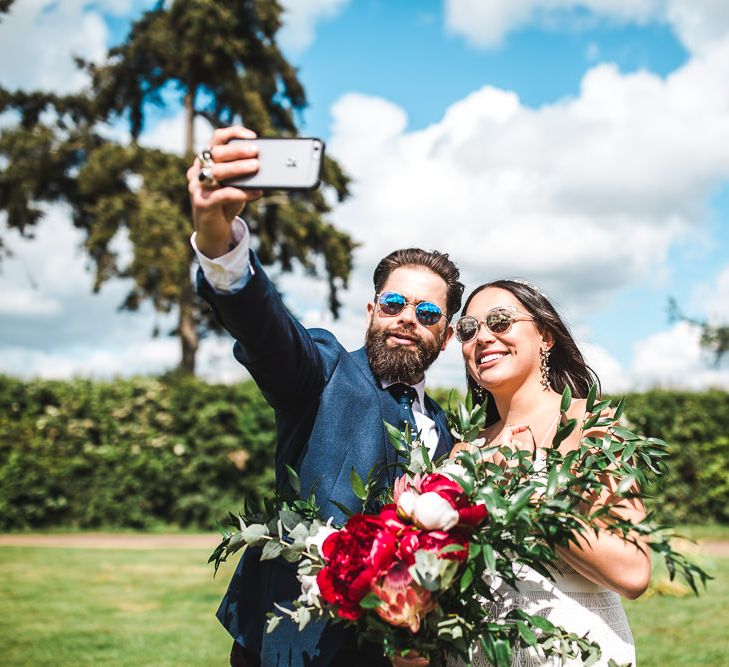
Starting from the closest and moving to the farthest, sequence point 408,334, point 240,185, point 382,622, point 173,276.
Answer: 1. point 240,185
2. point 382,622
3. point 408,334
4. point 173,276

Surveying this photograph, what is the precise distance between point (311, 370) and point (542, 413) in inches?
36.0

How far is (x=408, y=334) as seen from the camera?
269 cm

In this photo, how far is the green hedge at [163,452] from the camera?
13.3 meters

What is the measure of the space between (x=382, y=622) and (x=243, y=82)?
1870 cm

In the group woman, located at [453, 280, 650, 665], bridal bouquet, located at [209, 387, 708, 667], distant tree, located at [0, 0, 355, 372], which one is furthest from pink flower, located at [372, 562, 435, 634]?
distant tree, located at [0, 0, 355, 372]

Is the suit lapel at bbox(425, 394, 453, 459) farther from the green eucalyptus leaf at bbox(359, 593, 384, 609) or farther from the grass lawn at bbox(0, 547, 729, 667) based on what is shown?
the grass lawn at bbox(0, 547, 729, 667)

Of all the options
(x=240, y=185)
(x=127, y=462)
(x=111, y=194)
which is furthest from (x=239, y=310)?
(x=111, y=194)

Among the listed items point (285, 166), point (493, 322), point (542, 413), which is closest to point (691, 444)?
point (542, 413)

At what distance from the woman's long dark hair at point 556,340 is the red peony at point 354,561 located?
1.27m

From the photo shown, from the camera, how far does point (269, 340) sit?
6.35 ft

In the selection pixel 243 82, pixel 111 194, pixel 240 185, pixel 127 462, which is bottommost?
pixel 127 462

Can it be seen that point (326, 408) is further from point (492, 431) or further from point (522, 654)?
point (522, 654)

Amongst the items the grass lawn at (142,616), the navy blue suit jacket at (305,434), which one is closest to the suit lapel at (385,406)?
the navy blue suit jacket at (305,434)

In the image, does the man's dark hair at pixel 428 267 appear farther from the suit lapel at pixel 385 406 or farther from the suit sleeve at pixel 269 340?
the suit sleeve at pixel 269 340
